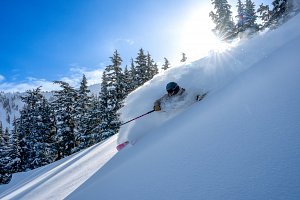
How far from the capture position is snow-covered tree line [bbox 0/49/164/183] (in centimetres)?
2723

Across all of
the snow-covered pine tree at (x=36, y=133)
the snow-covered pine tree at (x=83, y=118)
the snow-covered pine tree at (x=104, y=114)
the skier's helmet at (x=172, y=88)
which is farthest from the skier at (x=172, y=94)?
the snow-covered pine tree at (x=36, y=133)

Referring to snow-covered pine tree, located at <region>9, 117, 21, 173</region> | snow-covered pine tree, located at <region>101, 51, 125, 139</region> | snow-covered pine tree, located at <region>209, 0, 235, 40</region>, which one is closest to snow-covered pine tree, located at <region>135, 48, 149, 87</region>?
snow-covered pine tree, located at <region>101, 51, 125, 139</region>

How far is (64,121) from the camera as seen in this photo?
30.7 m

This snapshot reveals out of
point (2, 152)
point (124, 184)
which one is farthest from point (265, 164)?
point (2, 152)

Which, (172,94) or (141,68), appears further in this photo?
(141,68)

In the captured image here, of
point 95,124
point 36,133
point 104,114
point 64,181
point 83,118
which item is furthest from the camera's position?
point 36,133

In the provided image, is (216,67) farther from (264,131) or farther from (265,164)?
(265,164)

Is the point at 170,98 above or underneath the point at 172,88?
underneath

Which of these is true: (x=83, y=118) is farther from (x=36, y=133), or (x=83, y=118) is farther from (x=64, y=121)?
(x=36, y=133)

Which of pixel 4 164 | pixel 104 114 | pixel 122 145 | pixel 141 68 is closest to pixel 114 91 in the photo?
pixel 104 114

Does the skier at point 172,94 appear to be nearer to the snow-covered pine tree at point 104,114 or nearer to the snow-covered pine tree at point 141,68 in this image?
the snow-covered pine tree at point 104,114

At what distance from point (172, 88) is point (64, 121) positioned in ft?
92.0

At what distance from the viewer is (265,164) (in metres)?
1.99

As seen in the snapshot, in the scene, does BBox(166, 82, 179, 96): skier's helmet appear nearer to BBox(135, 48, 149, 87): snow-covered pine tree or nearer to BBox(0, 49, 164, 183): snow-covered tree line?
BBox(0, 49, 164, 183): snow-covered tree line
